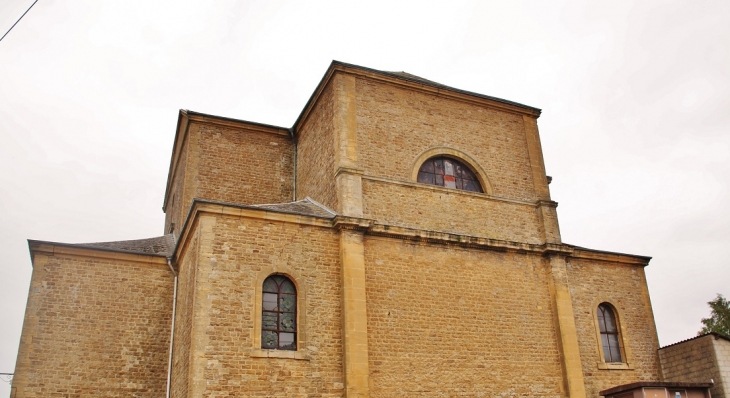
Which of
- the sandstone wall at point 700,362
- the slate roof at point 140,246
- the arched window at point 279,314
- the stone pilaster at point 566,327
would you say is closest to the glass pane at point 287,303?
the arched window at point 279,314

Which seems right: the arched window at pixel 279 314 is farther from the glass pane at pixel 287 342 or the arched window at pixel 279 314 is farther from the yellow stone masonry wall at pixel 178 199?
the yellow stone masonry wall at pixel 178 199

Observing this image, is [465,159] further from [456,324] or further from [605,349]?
[605,349]

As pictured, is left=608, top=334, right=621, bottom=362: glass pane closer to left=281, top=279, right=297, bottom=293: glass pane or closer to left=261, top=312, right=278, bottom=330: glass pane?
left=281, top=279, right=297, bottom=293: glass pane

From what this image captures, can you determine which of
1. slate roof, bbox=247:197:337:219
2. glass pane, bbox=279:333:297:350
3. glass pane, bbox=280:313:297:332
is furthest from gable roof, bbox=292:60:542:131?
glass pane, bbox=279:333:297:350

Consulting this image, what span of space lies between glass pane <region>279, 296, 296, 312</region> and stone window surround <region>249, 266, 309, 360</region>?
14 centimetres

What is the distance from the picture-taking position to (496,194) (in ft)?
55.3

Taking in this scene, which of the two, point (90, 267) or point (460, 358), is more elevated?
point (90, 267)

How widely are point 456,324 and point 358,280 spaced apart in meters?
2.65

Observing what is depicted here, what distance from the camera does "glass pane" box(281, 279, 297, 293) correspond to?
1335 cm

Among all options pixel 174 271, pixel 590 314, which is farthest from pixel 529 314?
pixel 174 271

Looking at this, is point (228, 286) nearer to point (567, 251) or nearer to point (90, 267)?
point (90, 267)

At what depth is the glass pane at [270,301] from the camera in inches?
513

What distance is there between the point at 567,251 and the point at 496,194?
7.68ft

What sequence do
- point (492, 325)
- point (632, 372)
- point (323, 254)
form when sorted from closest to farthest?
point (323, 254)
point (492, 325)
point (632, 372)
